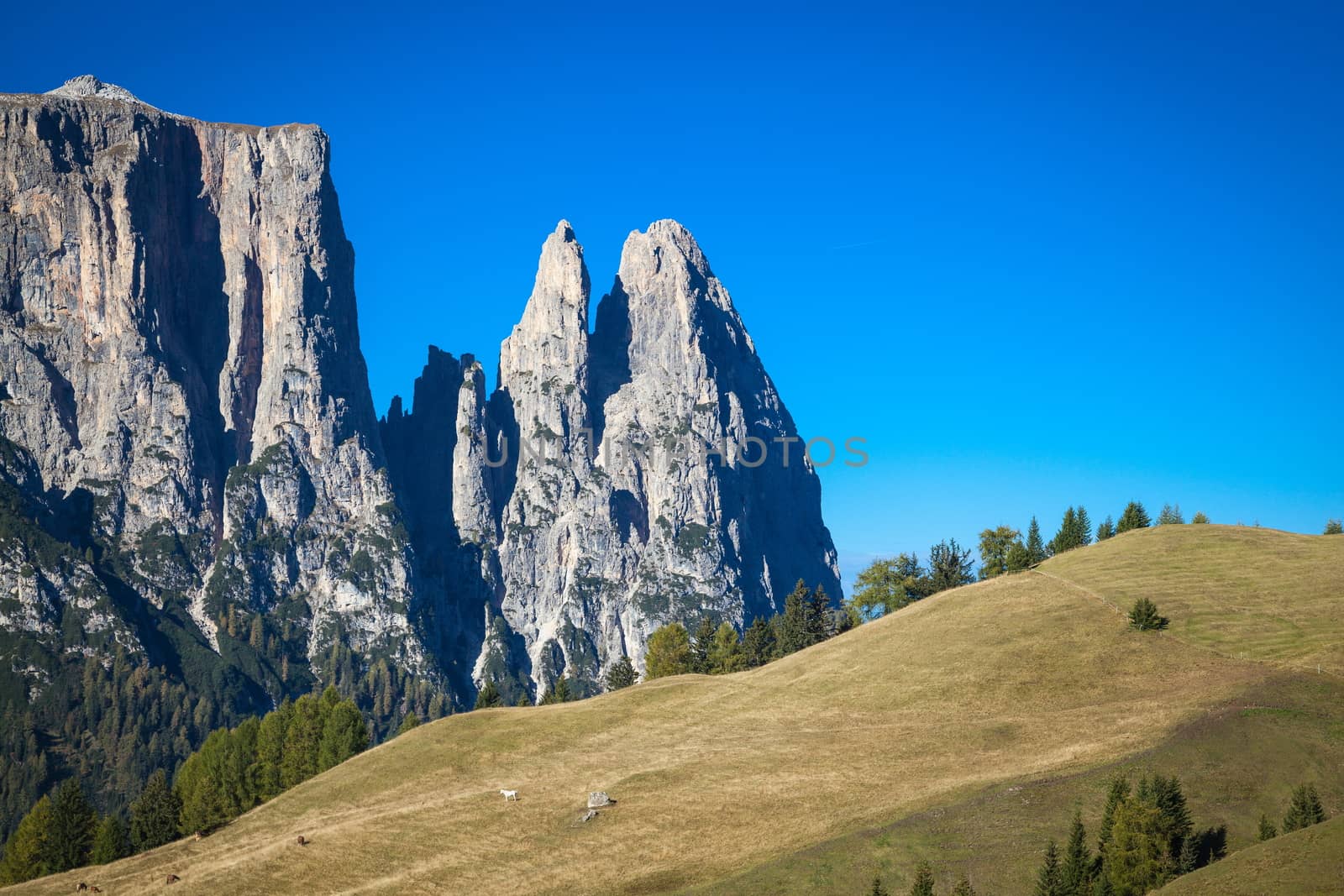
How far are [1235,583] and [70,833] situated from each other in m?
100

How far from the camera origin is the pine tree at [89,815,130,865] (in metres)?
108

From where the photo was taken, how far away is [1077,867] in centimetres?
6334

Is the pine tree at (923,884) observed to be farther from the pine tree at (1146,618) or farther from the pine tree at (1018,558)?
the pine tree at (1018,558)

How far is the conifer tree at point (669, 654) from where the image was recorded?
465ft

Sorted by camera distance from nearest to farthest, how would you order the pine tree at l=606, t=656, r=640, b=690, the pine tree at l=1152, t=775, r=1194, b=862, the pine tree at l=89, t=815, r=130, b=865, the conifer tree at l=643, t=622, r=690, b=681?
the pine tree at l=1152, t=775, r=1194, b=862, the pine tree at l=89, t=815, r=130, b=865, the conifer tree at l=643, t=622, r=690, b=681, the pine tree at l=606, t=656, r=640, b=690

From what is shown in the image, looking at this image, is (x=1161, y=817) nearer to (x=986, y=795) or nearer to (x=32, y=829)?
(x=986, y=795)

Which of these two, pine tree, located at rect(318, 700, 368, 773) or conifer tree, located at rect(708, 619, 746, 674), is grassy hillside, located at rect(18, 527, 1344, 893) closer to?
pine tree, located at rect(318, 700, 368, 773)

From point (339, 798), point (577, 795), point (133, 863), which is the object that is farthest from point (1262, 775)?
point (133, 863)

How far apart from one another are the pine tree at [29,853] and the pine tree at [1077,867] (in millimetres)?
85271

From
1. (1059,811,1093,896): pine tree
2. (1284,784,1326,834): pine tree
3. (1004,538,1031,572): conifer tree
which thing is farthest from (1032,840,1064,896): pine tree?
(1004,538,1031,572): conifer tree

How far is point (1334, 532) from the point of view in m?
141

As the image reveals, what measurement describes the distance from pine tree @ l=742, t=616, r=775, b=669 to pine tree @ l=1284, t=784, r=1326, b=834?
74830mm

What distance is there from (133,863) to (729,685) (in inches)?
1918

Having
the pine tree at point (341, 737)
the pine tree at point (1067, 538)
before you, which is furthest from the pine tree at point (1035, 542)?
the pine tree at point (341, 737)
